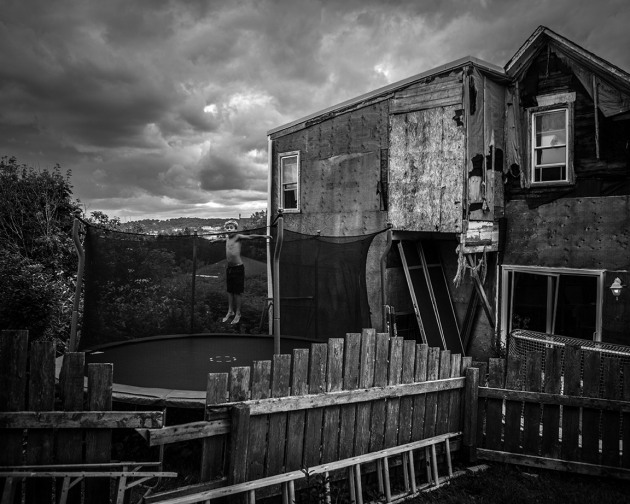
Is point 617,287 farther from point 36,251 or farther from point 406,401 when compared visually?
point 36,251

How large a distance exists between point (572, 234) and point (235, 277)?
6.32 metres

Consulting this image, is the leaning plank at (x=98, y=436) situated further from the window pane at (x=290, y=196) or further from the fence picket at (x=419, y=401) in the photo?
the window pane at (x=290, y=196)

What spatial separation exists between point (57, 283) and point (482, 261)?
879 cm

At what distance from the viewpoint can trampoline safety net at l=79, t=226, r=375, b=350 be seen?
6.73 meters

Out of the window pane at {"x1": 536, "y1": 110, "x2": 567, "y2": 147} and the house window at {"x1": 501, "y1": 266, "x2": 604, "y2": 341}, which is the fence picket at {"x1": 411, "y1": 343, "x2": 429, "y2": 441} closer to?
the house window at {"x1": 501, "y1": 266, "x2": 604, "y2": 341}

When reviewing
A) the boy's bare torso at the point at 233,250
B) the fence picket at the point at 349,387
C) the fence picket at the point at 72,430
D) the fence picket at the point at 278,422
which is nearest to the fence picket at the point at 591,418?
the fence picket at the point at 349,387

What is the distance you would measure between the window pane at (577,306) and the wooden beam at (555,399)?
5.20 m

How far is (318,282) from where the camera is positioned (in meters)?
7.22

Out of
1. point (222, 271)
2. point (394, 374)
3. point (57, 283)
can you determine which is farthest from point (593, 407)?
point (57, 283)

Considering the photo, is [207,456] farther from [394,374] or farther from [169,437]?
[394,374]

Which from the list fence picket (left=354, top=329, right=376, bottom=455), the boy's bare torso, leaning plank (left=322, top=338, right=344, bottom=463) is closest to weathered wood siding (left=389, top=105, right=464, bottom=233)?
the boy's bare torso

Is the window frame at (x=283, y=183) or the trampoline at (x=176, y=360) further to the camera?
the window frame at (x=283, y=183)

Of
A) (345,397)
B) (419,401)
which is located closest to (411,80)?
(419,401)

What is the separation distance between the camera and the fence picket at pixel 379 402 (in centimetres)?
421
